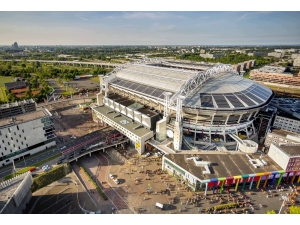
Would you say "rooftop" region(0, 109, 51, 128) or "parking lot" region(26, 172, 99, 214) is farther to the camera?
"rooftop" region(0, 109, 51, 128)

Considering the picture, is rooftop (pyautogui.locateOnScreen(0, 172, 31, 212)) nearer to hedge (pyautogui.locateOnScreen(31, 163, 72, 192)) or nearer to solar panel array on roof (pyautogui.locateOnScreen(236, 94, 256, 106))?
hedge (pyautogui.locateOnScreen(31, 163, 72, 192))

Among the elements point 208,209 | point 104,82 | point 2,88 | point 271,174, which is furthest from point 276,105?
point 2,88

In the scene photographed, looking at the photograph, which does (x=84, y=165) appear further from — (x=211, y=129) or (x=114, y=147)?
(x=211, y=129)

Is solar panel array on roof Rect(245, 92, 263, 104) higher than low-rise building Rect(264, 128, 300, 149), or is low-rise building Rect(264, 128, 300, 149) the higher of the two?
solar panel array on roof Rect(245, 92, 263, 104)

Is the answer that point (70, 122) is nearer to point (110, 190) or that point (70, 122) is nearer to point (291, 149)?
point (110, 190)

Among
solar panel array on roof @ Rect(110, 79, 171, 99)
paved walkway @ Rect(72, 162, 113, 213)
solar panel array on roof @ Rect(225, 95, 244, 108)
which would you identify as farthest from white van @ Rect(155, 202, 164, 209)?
solar panel array on roof @ Rect(225, 95, 244, 108)

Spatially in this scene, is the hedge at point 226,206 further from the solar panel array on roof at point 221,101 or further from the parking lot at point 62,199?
the solar panel array on roof at point 221,101
